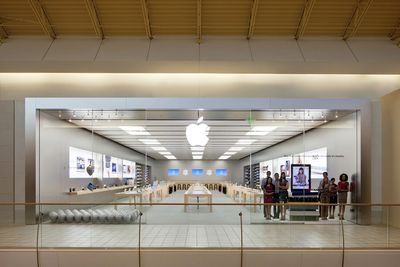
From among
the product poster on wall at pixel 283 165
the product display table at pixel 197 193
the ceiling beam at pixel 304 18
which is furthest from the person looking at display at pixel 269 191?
the ceiling beam at pixel 304 18

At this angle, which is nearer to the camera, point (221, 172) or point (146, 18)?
point (146, 18)

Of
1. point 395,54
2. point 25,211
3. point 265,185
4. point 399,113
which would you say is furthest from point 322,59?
point 25,211

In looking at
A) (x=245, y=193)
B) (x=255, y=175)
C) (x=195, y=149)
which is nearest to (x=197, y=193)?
(x=245, y=193)

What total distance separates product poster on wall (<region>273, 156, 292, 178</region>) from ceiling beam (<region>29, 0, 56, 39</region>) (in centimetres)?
755

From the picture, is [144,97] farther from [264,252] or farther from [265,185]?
[264,252]

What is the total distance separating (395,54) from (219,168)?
6.16 m

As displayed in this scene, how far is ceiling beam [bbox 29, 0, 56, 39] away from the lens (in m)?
10.6

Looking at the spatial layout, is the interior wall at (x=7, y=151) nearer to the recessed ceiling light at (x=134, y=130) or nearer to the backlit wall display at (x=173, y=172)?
the recessed ceiling light at (x=134, y=130)

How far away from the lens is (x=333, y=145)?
13031 mm

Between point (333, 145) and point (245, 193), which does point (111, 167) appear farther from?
point (333, 145)

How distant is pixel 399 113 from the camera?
40.4 ft

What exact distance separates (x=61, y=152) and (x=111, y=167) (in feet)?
5.42

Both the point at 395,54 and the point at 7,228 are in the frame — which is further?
the point at 395,54

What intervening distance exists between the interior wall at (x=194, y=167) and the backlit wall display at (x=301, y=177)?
1765mm
